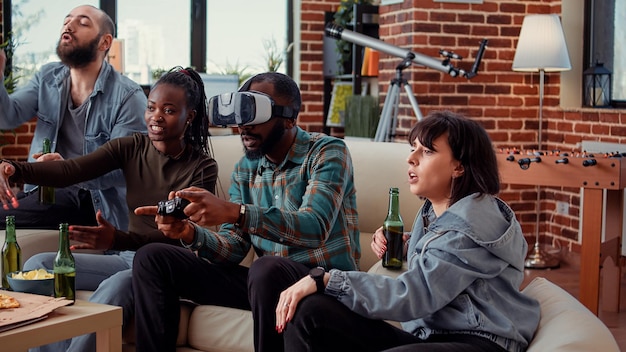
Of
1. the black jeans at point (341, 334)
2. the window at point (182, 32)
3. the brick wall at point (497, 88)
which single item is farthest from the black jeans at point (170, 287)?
the window at point (182, 32)

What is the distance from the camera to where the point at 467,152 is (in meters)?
2.08

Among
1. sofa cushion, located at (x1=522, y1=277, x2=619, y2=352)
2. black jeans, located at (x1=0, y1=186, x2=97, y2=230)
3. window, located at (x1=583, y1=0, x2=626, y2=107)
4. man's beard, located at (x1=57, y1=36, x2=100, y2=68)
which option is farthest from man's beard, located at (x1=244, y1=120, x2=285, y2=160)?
window, located at (x1=583, y1=0, x2=626, y2=107)

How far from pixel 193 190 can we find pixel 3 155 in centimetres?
444

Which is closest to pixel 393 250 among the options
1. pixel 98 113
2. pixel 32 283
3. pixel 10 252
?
pixel 32 283

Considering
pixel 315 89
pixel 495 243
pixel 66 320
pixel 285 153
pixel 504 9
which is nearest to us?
pixel 495 243

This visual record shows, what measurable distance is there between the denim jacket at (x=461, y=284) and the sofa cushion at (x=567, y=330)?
0.15 feet

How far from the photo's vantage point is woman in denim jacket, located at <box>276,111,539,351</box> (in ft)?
6.36

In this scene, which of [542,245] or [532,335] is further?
[542,245]

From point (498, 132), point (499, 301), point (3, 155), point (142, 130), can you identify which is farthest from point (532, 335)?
point (3, 155)

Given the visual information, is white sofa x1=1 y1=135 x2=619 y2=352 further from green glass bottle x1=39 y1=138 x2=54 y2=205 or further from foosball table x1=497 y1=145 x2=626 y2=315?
foosball table x1=497 y1=145 x2=626 y2=315

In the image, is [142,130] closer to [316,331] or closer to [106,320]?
[106,320]

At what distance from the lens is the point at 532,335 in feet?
6.61

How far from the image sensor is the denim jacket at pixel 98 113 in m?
3.28

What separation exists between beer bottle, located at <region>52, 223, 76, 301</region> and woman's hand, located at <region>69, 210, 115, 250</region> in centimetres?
8
